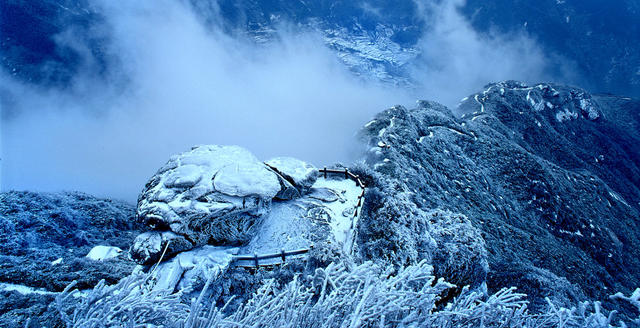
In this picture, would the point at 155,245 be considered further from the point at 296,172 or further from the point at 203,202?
the point at 296,172

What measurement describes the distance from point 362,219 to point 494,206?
30.1 ft

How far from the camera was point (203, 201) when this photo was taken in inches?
154

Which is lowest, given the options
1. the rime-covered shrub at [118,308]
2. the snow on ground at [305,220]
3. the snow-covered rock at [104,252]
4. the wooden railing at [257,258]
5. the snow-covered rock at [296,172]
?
the snow-covered rock at [104,252]

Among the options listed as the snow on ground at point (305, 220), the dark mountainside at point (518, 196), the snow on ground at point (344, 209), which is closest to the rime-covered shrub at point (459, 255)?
the dark mountainside at point (518, 196)

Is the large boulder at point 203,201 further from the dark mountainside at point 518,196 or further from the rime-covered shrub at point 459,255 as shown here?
the rime-covered shrub at point 459,255

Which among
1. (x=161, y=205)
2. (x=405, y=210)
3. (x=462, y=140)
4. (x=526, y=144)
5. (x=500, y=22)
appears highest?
(x=500, y=22)

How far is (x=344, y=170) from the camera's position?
6688 millimetres

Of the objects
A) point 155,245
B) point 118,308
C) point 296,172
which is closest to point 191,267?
point 155,245

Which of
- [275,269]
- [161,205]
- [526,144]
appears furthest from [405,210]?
[526,144]

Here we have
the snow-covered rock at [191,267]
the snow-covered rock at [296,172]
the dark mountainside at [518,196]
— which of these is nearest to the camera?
the snow-covered rock at [191,267]

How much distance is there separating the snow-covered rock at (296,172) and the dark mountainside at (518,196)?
57.2 inches

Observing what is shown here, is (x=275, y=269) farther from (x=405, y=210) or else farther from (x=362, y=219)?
(x=405, y=210)

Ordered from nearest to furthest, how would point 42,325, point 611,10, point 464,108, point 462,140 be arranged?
point 42,325 → point 462,140 → point 464,108 → point 611,10

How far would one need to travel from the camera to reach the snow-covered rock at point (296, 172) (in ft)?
17.6
